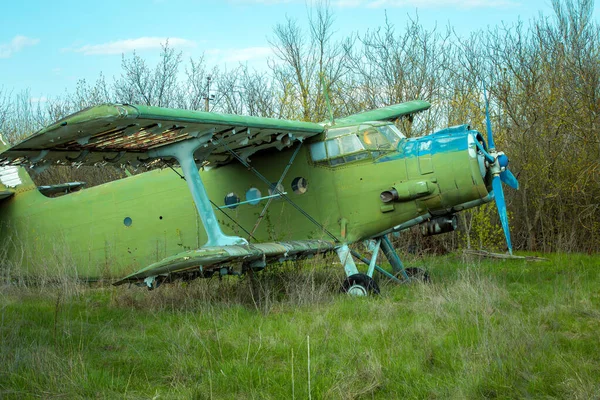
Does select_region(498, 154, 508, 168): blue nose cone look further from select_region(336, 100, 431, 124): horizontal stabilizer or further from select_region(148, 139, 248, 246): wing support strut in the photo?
select_region(148, 139, 248, 246): wing support strut

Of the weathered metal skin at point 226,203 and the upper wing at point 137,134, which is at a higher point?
the upper wing at point 137,134

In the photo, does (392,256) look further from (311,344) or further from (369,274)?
(311,344)

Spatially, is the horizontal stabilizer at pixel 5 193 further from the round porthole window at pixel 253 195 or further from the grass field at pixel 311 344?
the round porthole window at pixel 253 195

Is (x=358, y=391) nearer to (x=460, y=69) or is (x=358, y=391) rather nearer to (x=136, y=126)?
(x=136, y=126)

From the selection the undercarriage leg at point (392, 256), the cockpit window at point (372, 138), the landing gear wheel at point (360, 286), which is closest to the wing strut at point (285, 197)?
the landing gear wheel at point (360, 286)

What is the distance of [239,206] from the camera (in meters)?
10.4

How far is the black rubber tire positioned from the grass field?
0.58 feet

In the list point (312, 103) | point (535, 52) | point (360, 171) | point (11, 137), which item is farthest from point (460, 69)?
point (11, 137)

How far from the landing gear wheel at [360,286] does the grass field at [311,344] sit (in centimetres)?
20

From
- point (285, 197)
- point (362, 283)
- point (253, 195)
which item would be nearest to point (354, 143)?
point (285, 197)

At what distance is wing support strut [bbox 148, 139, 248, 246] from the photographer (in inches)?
338

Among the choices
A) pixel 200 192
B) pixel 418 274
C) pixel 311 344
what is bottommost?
pixel 418 274

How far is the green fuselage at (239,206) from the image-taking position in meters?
9.20

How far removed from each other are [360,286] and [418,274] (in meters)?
1.94
